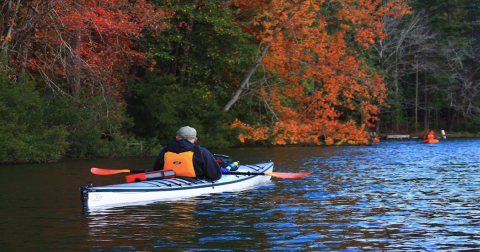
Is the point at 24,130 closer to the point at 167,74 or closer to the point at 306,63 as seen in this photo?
the point at 167,74

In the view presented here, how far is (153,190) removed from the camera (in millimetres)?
11344

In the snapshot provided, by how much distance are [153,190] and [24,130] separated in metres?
11.2

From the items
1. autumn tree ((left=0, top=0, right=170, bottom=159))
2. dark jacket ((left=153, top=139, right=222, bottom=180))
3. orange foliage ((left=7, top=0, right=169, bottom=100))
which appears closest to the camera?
dark jacket ((left=153, top=139, right=222, bottom=180))

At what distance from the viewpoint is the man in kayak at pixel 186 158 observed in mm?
12234

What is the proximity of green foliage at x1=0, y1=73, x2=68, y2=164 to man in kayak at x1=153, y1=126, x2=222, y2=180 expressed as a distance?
9.23m

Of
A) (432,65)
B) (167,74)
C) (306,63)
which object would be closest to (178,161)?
(306,63)

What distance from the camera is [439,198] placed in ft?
40.0

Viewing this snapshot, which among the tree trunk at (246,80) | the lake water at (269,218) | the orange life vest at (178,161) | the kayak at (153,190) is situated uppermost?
the tree trunk at (246,80)

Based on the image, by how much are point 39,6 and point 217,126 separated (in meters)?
11.0

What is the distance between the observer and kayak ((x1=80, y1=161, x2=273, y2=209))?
10500 millimetres

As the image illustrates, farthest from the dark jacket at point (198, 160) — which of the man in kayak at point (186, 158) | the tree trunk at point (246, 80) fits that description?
the tree trunk at point (246, 80)

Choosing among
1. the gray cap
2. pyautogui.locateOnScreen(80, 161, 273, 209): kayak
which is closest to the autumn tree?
pyautogui.locateOnScreen(80, 161, 273, 209): kayak

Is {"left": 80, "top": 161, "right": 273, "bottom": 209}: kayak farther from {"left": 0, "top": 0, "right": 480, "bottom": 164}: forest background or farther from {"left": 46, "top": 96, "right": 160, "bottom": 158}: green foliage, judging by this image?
{"left": 46, "top": 96, "right": 160, "bottom": 158}: green foliage

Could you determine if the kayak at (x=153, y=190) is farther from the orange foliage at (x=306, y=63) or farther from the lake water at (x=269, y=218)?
the orange foliage at (x=306, y=63)
